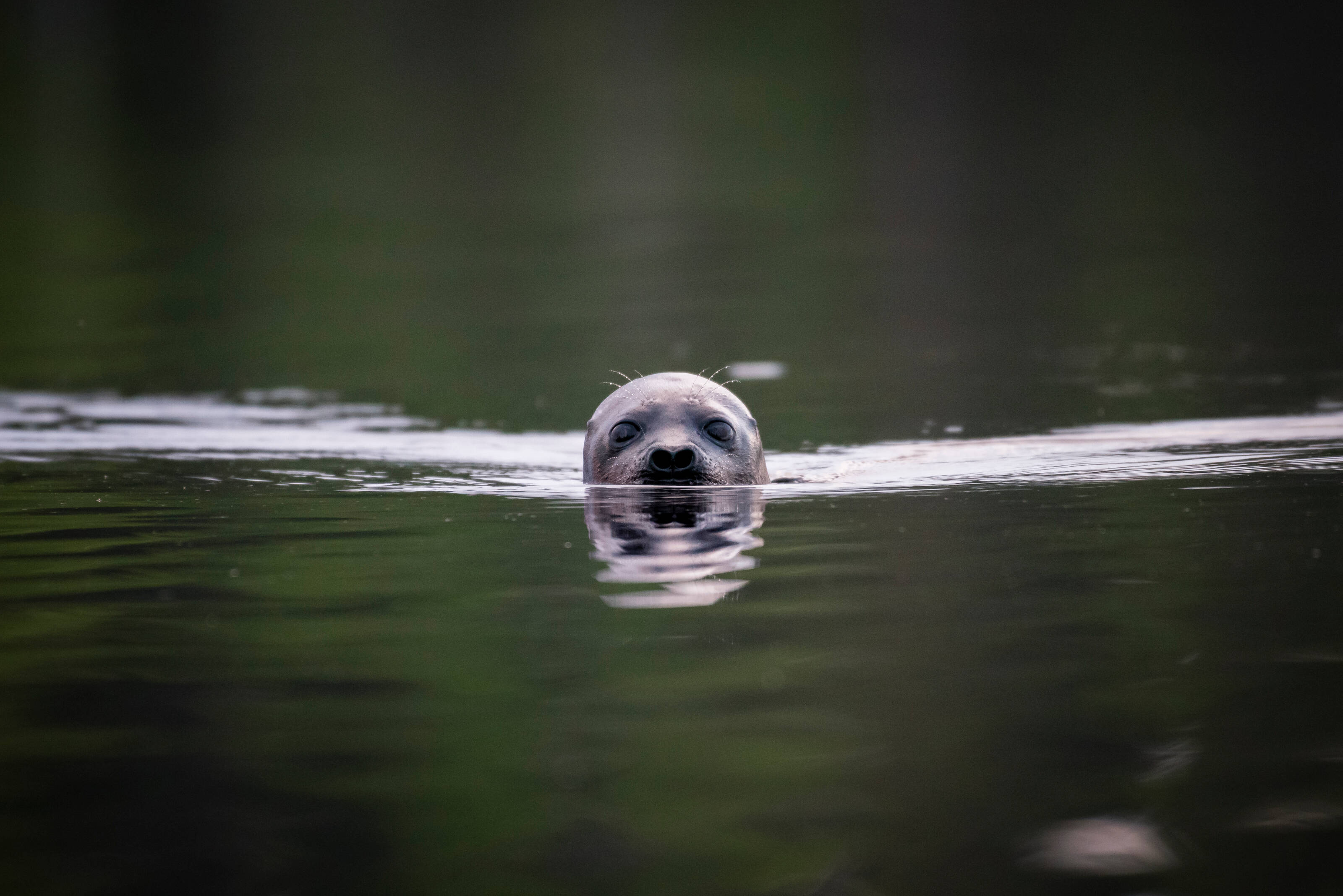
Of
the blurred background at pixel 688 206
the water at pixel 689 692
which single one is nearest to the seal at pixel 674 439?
the water at pixel 689 692

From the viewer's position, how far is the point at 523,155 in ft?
126

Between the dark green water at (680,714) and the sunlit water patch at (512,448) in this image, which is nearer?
the dark green water at (680,714)

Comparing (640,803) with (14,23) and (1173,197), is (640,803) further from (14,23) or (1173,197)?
(14,23)

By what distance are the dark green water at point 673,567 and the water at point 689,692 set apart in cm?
2

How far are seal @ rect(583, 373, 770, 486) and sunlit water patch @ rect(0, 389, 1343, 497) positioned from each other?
0.22 meters

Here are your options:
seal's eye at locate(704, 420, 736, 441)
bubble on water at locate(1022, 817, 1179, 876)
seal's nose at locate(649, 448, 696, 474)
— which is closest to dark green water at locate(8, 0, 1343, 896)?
bubble on water at locate(1022, 817, 1179, 876)

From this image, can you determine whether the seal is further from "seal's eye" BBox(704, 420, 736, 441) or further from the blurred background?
the blurred background

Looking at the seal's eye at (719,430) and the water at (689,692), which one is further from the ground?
the seal's eye at (719,430)

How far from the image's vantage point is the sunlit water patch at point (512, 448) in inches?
353

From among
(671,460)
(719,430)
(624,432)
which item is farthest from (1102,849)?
(624,432)

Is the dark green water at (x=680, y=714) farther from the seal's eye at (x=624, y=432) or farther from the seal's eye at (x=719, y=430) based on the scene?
the seal's eye at (x=624, y=432)

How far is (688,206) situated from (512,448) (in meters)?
22.8

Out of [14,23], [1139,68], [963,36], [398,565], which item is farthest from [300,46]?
[398,565]

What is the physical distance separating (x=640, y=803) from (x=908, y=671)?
1.22 metres
